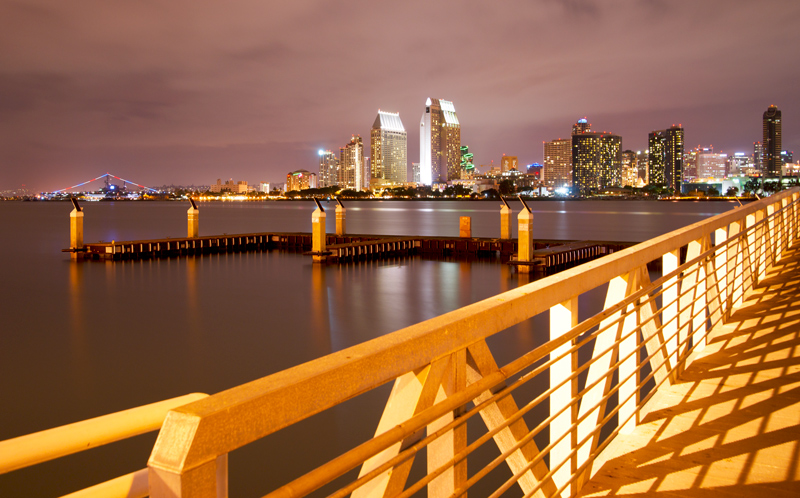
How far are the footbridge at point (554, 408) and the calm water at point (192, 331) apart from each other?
549 centimetres

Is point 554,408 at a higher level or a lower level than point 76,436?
lower

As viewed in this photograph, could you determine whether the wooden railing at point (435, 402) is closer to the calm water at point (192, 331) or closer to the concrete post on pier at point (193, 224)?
the calm water at point (192, 331)

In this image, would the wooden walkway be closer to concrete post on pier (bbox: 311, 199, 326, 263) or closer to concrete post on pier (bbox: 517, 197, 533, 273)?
concrete post on pier (bbox: 517, 197, 533, 273)

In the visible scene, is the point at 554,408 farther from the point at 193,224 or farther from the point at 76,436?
the point at 193,224

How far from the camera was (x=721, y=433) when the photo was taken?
299cm

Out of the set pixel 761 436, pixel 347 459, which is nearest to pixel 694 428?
pixel 761 436

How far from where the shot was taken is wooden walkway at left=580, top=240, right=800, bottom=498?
248cm

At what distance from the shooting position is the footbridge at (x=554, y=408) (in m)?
1.08

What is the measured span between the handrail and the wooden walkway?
1883mm

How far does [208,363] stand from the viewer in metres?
12.7

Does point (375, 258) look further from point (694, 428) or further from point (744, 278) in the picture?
point (694, 428)

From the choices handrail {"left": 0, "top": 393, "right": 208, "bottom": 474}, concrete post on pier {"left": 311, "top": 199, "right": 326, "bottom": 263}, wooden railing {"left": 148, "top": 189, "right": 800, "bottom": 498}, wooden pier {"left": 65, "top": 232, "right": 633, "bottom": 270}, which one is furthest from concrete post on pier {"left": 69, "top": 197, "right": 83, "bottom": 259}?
handrail {"left": 0, "top": 393, "right": 208, "bottom": 474}

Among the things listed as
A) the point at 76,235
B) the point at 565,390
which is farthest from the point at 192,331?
the point at 76,235

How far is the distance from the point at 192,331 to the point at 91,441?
50.9 feet
